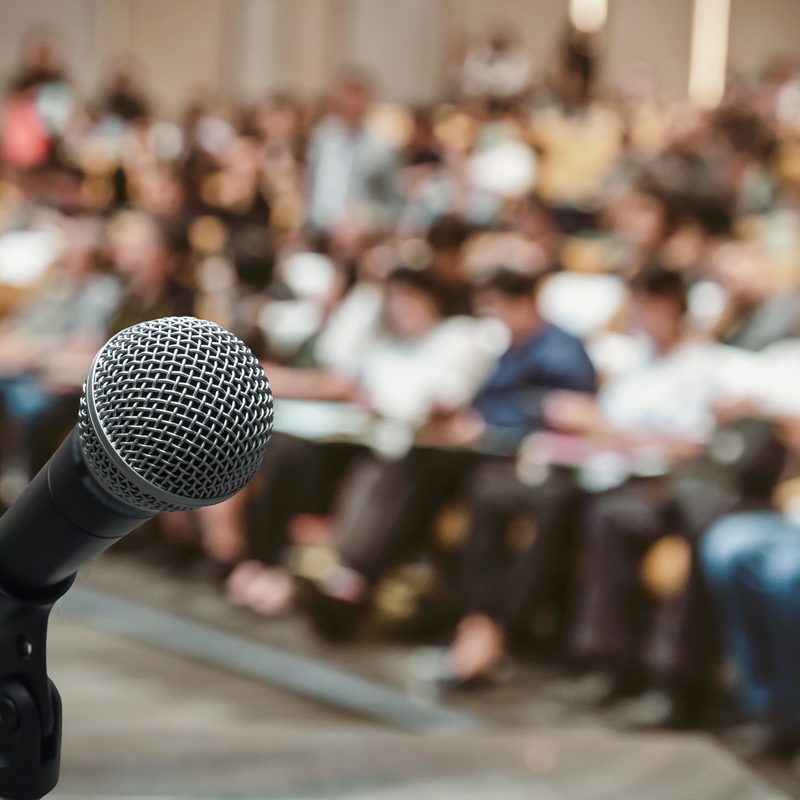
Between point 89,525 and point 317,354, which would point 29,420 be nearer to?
point 317,354

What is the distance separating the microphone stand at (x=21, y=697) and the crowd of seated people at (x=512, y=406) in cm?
176

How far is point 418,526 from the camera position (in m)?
3.01

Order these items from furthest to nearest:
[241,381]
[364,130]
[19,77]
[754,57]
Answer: [754,57]
[19,77]
[364,130]
[241,381]

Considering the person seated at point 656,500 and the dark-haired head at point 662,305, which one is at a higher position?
the dark-haired head at point 662,305

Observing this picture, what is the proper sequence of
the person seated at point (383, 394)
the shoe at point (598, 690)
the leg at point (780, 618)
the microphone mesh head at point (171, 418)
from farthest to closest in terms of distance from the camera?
1. the person seated at point (383, 394)
2. the shoe at point (598, 690)
3. the leg at point (780, 618)
4. the microphone mesh head at point (171, 418)

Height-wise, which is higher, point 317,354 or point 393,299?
point 393,299

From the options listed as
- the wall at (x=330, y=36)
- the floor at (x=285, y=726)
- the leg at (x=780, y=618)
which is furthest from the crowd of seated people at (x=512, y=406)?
the wall at (x=330, y=36)

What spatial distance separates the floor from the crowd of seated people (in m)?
0.13

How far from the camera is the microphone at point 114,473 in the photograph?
0.62 m

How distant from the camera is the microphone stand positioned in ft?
2.25

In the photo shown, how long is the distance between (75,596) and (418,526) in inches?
32.7

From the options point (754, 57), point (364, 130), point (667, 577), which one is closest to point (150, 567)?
point (667, 577)

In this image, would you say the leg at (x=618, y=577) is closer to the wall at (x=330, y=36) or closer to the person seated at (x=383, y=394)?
the person seated at (x=383, y=394)

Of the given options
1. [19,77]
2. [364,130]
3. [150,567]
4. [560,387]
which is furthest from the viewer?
[19,77]
